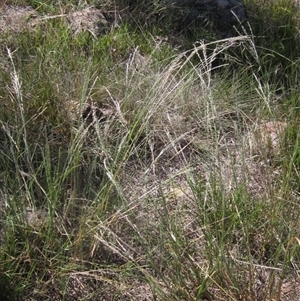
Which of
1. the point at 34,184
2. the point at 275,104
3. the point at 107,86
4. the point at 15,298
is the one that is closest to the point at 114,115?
the point at 107,86

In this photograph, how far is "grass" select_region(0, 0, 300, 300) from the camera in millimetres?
2201

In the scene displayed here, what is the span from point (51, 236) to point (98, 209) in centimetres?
19

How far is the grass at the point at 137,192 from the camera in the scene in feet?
7.22

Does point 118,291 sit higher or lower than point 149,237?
lower

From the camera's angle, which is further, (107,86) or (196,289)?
(107,86)

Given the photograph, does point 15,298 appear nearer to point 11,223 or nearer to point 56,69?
point 11,223

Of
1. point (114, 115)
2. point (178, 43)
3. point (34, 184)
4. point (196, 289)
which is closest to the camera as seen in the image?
point (196, 289)

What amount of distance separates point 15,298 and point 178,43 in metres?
1.98

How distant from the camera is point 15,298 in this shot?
7.22 ft

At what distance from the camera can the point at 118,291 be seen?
2258 millimetres

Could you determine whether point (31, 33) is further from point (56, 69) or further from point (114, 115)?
point (114, 115)

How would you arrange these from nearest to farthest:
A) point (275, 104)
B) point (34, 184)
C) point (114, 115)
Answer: point (34, 184) → point (114, 115) → point (275, 104)

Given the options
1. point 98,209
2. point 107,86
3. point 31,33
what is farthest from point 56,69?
point 98,209

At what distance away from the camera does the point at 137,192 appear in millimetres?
2480
